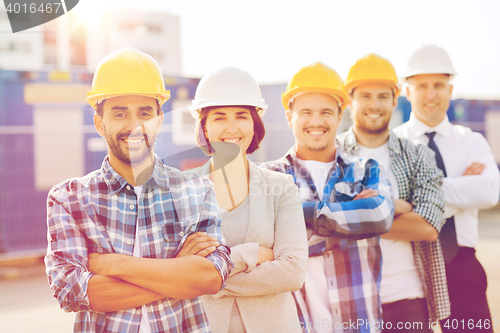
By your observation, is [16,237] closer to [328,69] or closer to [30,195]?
[30,195]

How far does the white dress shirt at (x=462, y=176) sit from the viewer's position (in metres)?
3.40

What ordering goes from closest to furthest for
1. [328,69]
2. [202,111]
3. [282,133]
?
[202,111], [328,69], [282,133]

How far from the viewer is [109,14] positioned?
4084 centimetres

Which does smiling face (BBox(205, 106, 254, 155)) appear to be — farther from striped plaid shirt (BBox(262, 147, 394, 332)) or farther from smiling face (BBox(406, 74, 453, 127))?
smiling face (BBox(406, 74, 453, 127))

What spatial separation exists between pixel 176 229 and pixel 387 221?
4.43 feet

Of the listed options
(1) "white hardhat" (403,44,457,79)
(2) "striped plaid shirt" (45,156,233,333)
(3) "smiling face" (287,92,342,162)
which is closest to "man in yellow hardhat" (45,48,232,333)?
(2) "striped plaid shirt" (45,156,233,333)

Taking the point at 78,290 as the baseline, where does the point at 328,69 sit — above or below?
above

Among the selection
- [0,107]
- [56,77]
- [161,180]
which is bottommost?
[161,180]

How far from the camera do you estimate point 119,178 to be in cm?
202

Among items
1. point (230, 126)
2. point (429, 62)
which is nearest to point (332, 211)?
point (230, 126)

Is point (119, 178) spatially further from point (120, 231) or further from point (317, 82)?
point (317, 82)

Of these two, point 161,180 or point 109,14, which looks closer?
point 161,180

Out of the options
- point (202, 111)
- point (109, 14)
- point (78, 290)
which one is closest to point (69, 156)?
point (202, 111)

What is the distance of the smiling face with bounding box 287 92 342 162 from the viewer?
9.46ft
